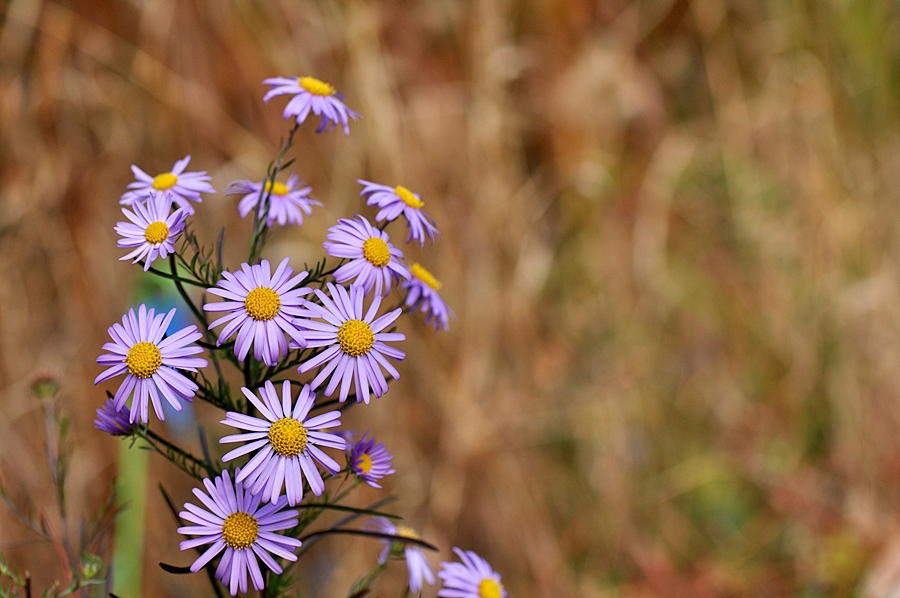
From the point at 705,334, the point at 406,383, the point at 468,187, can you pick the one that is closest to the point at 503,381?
the point at 406,383

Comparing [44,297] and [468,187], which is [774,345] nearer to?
[468,187]

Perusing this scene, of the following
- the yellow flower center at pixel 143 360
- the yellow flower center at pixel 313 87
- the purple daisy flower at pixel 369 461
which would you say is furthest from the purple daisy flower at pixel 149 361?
the yellow flower center at pixel 313 87

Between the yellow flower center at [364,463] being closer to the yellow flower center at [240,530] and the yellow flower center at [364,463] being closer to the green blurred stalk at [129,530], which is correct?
the yellow flower center at [240,530]

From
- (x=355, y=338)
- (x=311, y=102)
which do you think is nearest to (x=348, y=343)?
(x=355, y=338)

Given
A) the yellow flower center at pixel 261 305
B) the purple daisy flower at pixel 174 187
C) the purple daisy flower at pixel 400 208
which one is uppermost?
the purple daisy flower at pixel 174 187

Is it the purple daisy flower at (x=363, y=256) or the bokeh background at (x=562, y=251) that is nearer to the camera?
the purple daisy flower at (x=363, y=256)

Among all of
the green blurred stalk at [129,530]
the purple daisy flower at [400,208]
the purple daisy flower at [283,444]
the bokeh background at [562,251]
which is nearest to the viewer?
the purple daisy flower at [283,444]

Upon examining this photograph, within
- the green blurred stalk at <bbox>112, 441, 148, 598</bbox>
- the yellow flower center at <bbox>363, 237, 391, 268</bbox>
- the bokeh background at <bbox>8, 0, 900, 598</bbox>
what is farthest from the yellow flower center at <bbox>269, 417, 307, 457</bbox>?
the bokeh background at <bbox>8, 0, 900, 598</bbox>

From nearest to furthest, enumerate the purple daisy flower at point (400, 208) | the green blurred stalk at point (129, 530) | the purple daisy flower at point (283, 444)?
the purple daisy flower at point (283, 444)
the purple daisy flower at point (400, 208)
the green blurred stalk at point (129, 530)

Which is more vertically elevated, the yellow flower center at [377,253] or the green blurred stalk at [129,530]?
the yellow flower center at [377,253]
